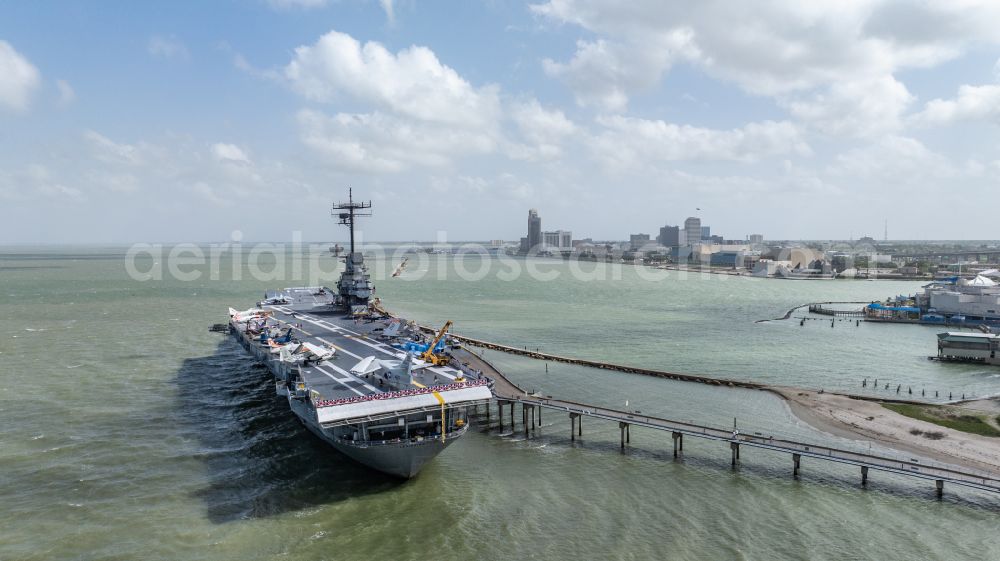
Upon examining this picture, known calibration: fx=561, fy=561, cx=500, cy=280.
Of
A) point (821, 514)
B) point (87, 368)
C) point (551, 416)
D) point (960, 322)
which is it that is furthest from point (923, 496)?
point (960, 322)

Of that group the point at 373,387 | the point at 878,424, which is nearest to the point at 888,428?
the point at 878,424

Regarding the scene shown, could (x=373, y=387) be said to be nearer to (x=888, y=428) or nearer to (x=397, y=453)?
(x=397, y=453)

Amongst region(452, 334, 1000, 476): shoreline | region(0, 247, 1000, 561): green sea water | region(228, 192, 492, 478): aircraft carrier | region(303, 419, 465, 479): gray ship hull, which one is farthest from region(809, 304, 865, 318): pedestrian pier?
region(303, 419, 465, 479): gray ship hull

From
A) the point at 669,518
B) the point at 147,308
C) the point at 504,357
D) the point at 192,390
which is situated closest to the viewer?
the point at 669,518

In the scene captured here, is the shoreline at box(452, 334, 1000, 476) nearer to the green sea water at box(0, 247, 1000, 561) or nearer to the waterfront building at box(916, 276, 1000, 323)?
the green sea water at box(0, 247, 1000, 561)

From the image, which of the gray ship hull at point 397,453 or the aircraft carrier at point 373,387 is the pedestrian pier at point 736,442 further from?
the gray ship hull at point 397,453

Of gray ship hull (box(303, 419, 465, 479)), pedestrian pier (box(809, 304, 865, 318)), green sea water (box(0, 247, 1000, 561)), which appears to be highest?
pedestrian pier (box(809, 304, 865, 318))

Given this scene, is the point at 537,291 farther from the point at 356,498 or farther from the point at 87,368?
the point at 356,498

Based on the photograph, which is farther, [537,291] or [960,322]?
[537,291]
